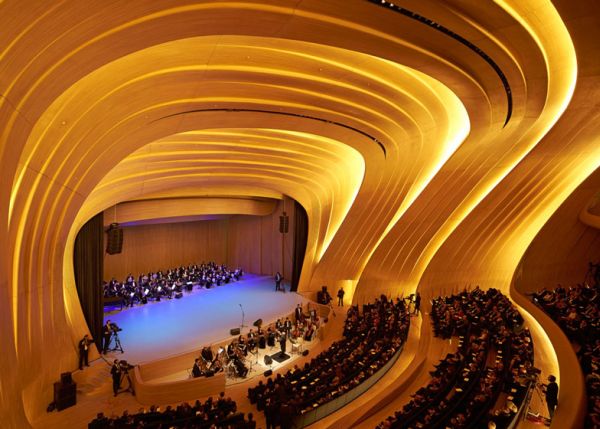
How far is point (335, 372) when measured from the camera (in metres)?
9.89

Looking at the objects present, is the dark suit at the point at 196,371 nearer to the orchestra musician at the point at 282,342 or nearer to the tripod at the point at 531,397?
the orchestra musician at the point at 282,342

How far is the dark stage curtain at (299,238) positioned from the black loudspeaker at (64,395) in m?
13.0

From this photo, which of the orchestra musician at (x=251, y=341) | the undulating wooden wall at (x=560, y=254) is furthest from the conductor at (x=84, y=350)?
the undulating wooden wall at (x=560, y=254)

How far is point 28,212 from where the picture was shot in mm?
6383

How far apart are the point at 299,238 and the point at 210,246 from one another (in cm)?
695

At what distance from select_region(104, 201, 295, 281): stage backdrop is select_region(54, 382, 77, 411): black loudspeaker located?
468 inches

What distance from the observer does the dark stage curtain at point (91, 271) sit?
12570 mm

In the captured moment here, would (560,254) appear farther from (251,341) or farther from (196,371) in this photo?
(196,371)

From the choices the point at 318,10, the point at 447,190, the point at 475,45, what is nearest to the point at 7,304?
the point at 318,10

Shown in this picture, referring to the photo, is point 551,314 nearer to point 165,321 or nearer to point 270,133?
point 270,133

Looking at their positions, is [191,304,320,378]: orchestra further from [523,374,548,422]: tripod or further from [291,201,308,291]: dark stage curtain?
[523,374,548,422]: tripod

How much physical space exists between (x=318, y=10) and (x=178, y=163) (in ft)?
32.6

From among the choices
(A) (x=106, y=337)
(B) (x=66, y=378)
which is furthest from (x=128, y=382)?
(A) (x=106, y=337)

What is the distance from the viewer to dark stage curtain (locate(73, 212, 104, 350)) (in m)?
12.6
